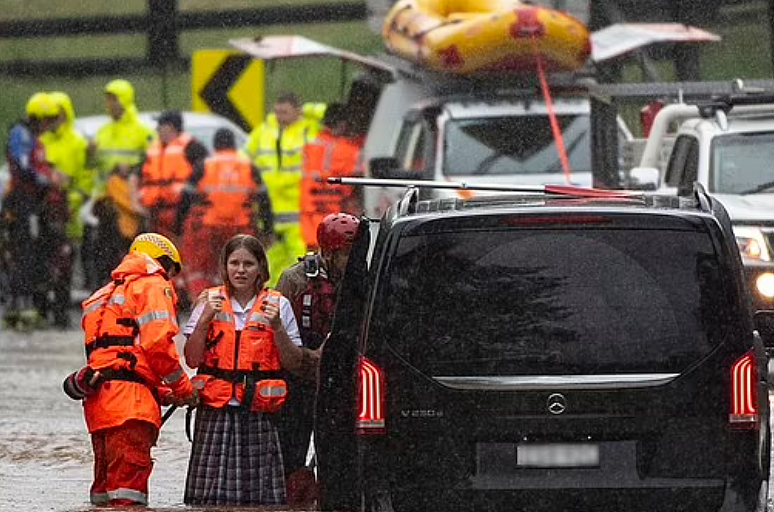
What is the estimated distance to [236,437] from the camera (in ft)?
35.1

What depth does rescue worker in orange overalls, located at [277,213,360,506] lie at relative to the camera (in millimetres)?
10977

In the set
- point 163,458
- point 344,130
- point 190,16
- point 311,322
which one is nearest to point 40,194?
point 344,130

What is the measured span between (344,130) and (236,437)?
1284 centimetres

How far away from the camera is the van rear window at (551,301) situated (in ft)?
29.4

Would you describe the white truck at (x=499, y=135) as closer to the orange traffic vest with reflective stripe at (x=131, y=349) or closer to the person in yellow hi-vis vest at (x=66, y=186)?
the person in yellow hi-vis vest at (x=66, y=186)

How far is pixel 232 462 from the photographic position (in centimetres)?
1069

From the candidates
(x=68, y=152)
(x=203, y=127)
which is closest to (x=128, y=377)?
(x=68, y=152)

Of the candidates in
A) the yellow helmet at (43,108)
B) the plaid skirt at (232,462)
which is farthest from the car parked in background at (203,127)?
the plaid skirt at (232,462)

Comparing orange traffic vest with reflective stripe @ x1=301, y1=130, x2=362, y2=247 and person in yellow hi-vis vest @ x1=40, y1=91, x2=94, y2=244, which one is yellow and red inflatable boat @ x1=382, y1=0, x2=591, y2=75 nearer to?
orange traffic vest with reflective stripe @ x1=301, y1=130, x2=362, y2=247

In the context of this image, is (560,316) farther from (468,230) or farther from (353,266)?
(353,266)

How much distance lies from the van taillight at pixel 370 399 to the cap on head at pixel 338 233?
5.96 feet

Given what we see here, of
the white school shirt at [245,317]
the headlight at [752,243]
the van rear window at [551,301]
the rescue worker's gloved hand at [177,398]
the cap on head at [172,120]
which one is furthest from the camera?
the cap on head at [172,120]

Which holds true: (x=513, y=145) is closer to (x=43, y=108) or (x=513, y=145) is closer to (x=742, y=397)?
(x=43, y=108)

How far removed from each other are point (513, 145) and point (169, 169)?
4.01 meters
